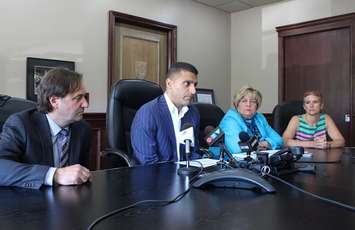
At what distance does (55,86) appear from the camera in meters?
1.50

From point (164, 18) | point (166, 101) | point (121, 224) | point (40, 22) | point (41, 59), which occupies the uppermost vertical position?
point (164, 18)

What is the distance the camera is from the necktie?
4.93 ft

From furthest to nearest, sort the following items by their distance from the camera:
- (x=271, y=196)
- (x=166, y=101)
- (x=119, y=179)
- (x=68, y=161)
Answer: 1. (x=166, y=101)
2. (x=68, y=161)
3. (x=119, y=179)
4. (x=271, y=196)

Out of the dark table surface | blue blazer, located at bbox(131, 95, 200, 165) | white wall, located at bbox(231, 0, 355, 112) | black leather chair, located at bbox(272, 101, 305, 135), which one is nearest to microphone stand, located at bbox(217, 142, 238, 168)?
the dark table surface

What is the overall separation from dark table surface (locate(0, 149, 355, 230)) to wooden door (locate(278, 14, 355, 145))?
11.2 feet

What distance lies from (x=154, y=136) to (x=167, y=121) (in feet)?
0.44

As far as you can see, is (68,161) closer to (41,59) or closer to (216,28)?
(41,59)

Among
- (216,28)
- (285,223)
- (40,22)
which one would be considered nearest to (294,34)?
(216,28)

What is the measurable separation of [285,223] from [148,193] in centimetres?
43

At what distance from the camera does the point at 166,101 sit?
2146 mm

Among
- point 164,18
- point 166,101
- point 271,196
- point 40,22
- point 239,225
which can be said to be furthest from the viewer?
point 164,18

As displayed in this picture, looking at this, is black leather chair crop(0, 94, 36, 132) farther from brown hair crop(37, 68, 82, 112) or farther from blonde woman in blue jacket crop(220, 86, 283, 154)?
blonde woman in blue jacket crop(220, 86, 283, 154)

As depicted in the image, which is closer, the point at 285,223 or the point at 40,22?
the point at 285,223

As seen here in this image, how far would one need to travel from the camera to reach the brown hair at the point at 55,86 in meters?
1.49
